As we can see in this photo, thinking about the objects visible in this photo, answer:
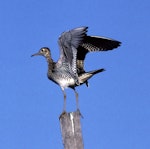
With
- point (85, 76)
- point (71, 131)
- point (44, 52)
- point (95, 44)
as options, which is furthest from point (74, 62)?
point (71, 131)

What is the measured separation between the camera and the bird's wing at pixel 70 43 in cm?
1302

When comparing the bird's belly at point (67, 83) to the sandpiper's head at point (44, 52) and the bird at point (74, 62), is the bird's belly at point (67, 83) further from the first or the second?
the sandpiper's head at point (44, 52)

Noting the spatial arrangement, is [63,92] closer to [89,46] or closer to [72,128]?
[89,46]

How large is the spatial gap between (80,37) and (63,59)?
1519 mm

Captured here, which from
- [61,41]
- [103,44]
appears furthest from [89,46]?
[61,41]

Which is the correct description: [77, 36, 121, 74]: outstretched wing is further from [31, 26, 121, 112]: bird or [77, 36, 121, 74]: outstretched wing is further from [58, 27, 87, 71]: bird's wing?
[58, 27, 87, 71]: bird's wing

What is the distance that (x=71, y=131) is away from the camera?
363 inches

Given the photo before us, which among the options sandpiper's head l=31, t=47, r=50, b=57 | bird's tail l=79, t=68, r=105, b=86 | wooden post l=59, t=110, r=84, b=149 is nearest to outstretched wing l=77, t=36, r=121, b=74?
bird's tail l=79, t=68, r=105, b=86

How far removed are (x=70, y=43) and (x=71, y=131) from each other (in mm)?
4914

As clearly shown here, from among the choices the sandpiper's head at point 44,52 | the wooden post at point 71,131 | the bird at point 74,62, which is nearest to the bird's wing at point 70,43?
the bird at point 74,62

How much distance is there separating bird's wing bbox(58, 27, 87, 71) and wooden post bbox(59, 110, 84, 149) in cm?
383

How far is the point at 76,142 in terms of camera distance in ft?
29.8

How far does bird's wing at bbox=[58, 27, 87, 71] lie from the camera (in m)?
13.0

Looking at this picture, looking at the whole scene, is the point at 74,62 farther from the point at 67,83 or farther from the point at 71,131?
the point at 71,131
